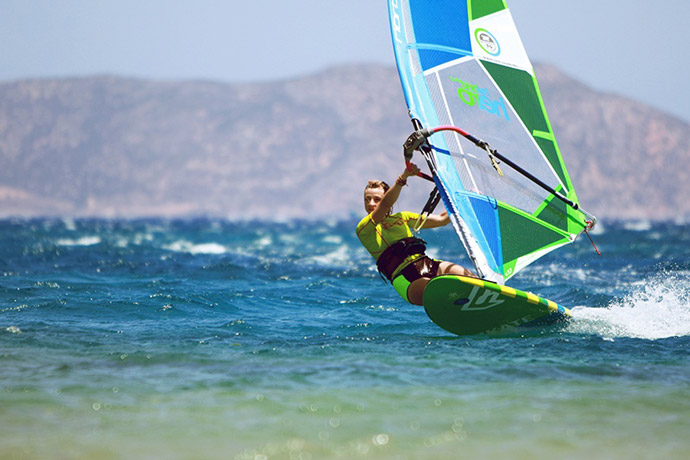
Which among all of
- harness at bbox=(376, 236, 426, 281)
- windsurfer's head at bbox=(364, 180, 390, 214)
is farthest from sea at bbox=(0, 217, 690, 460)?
windsurfer's head at bbox=(364, 180, 390, 214)

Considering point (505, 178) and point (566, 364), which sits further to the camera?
point (505, 178)

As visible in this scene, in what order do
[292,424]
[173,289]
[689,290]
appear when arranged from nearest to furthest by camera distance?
[292,424] < [689,290] < [173,289]

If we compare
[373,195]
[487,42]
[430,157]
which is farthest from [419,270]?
[487,42]

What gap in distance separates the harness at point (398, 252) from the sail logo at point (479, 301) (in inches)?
33.3

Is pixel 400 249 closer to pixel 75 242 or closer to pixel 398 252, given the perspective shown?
pixel 398 252

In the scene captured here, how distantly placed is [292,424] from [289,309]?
264 inches

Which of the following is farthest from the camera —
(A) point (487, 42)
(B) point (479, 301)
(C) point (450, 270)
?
(A) point (487, 42)

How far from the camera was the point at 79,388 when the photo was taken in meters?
6.92

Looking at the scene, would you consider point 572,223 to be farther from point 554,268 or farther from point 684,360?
point 554,268

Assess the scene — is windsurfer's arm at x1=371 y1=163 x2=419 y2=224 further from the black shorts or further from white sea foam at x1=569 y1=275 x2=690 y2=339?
white sea foam at x1=569 y1=275 x2=690 y2=339

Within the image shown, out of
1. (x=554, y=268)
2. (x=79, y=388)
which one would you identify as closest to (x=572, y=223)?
(x=79, y=388)

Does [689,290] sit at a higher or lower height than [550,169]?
lower

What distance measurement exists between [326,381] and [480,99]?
15.0 ft

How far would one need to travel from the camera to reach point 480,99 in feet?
32.6
